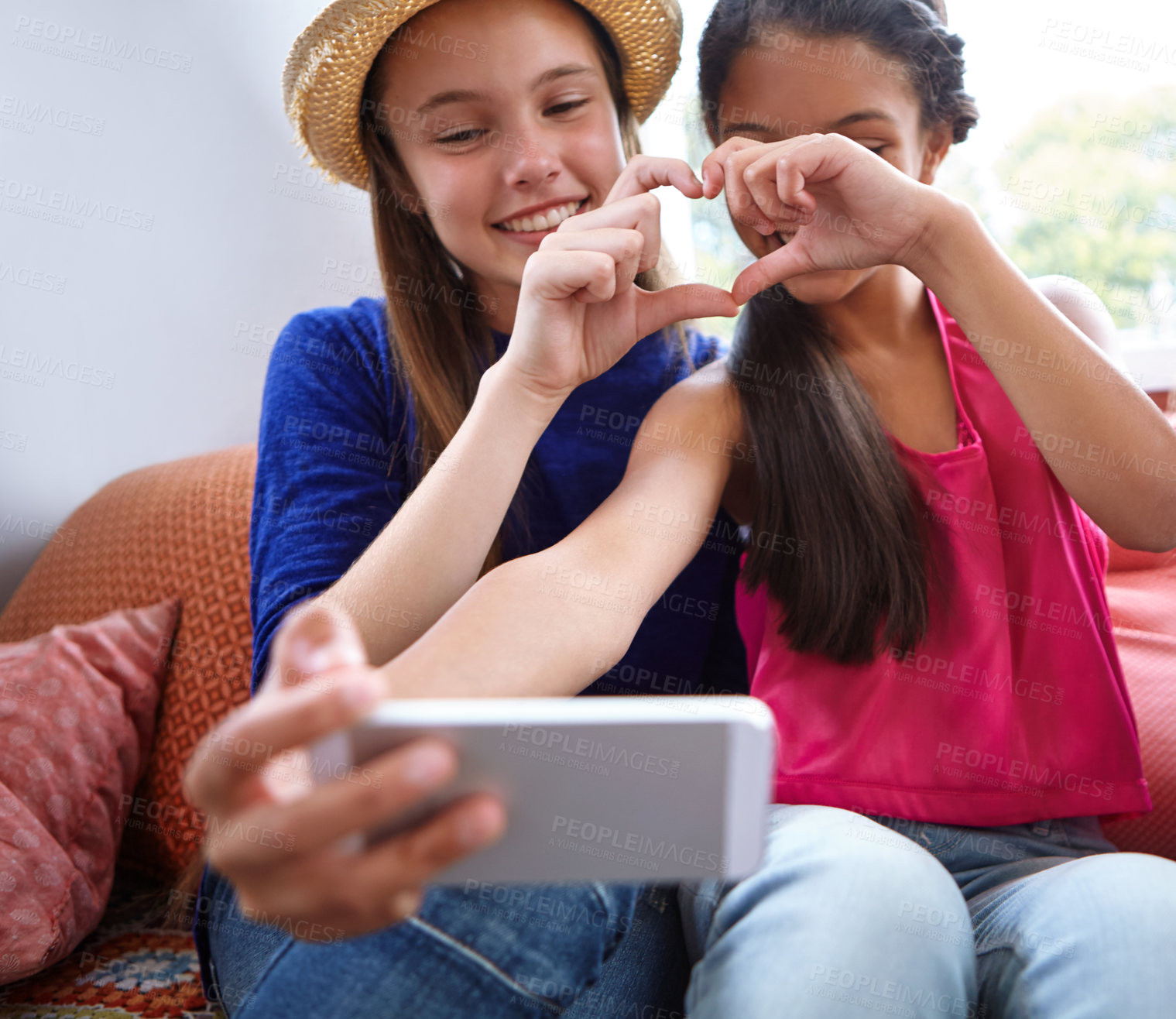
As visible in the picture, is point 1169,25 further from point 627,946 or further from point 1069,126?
point 627,946

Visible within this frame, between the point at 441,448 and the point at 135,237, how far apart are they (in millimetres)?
812

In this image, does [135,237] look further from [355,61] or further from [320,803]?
[320,803]

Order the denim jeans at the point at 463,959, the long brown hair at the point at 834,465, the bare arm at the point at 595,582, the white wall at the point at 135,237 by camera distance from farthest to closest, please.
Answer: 1. the white wall at the point at 135,237
2. the long brown hair at the point at 834,465
3. the bare arm at the point at 595,582
4. the denim jeans at the point at 463,959

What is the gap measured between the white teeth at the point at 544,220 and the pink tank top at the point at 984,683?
0.45m

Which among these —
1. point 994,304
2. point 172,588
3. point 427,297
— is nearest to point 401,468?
point 427,297

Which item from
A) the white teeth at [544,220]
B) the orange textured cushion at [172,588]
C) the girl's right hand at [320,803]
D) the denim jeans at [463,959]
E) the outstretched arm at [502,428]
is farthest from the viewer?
the orange textured cushion at [172,588]

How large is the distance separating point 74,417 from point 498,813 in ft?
4.30

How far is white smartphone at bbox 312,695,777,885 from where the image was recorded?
0.42 metres

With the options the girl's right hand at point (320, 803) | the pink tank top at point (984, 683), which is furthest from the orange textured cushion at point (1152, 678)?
the girl's right hand at point (320, 803)

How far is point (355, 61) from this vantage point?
3.21 feet

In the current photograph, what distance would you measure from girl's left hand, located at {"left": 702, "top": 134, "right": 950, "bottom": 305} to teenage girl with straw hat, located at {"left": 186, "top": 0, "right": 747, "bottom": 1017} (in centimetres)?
4

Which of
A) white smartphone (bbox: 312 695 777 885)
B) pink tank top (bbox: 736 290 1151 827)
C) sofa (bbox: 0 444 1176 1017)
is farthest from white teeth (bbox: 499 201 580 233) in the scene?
white smartphone (bbox: 312 695 777 885)

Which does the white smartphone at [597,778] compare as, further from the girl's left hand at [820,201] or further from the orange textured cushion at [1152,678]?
the orange textured cushion at [1152,678]

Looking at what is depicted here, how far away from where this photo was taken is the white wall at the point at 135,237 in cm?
138
